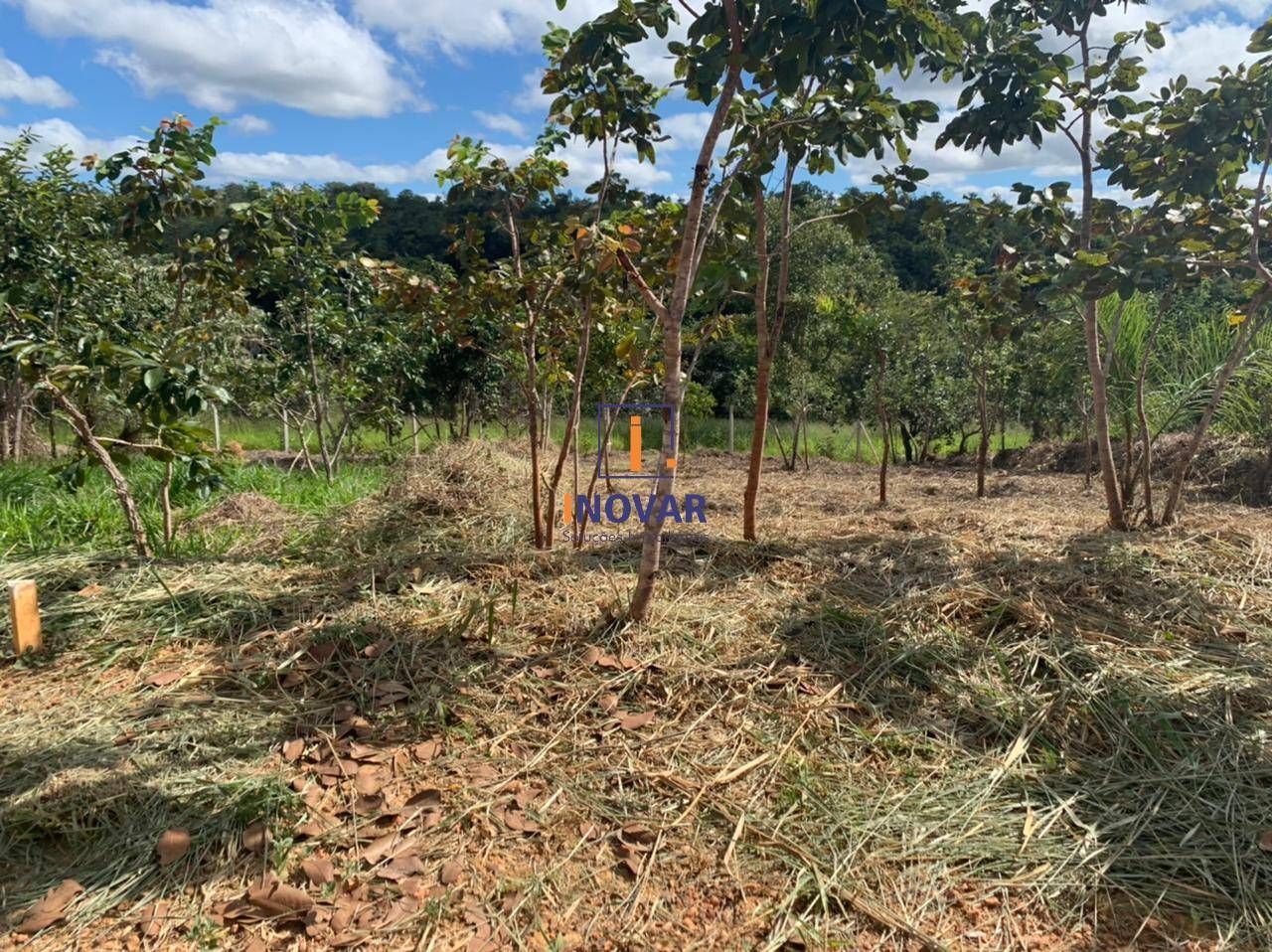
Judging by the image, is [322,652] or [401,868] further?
[322,652]

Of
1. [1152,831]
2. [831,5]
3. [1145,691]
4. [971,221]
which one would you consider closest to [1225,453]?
[971,221]

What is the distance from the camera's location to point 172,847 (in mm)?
1893

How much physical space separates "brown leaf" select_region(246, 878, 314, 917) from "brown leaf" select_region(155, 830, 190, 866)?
0.25 metres

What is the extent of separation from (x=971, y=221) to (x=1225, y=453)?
510cm

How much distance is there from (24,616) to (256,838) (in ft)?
5.49

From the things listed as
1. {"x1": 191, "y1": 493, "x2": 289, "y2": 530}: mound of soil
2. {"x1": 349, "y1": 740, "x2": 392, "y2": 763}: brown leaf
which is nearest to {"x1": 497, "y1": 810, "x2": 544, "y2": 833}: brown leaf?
{"x1": 349, "y1": 740, "x2": 392, "y2": 763}: brown leaf

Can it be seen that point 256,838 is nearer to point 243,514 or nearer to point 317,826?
point 317,826

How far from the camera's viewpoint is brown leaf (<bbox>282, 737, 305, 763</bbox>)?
2291mm

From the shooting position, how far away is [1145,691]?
8.29ft

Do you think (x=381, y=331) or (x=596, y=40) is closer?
(x=596, y=40)

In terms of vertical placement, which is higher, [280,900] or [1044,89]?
[1044,89]

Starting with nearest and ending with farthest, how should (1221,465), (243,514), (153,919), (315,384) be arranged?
1. (153,919)
2. (243,514)
3. (315,384)
4. (1221,465)

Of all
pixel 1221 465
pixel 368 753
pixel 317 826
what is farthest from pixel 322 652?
pixel 1221 465

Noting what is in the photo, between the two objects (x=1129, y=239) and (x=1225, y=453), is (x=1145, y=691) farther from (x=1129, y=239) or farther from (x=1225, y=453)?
(x=1225, y=453)
